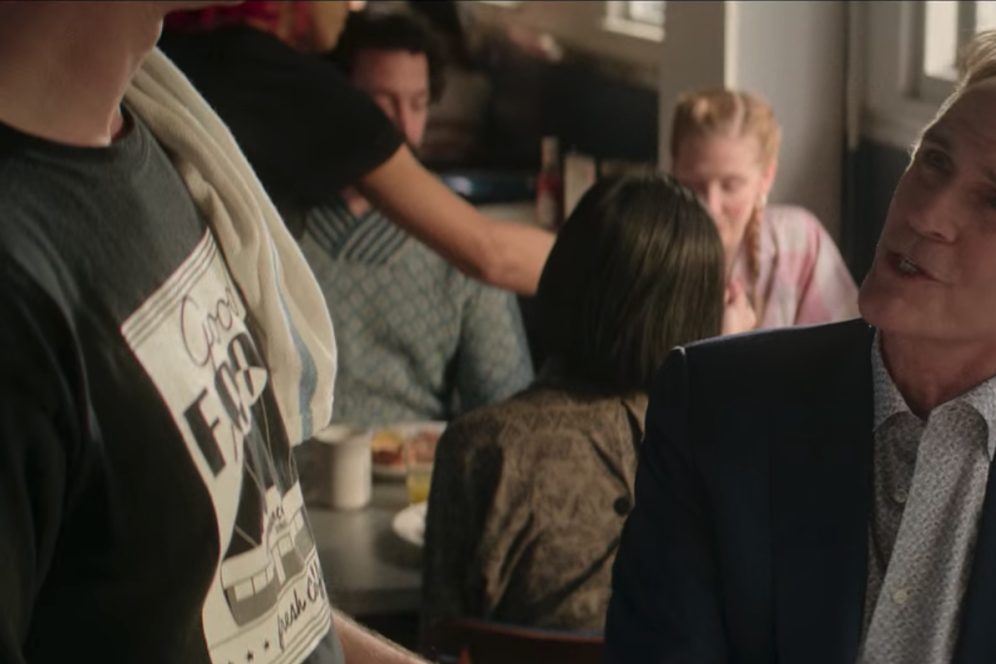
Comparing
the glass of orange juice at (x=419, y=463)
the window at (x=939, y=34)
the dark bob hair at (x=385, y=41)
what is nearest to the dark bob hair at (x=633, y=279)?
the glass of orange juice at (x=419, y=463)

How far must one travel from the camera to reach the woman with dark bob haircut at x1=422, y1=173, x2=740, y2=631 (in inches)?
85.1

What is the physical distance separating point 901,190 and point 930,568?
0.35m

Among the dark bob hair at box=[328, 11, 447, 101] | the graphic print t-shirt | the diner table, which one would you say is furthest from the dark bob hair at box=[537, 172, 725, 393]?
the dark bob hair at box=[328, 11, 447, 101]

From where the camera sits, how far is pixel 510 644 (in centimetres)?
190

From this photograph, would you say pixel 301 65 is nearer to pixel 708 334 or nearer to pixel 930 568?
pixel 708 334

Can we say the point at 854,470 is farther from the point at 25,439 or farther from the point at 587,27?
the point at 587,27

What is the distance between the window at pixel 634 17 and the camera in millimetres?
4465

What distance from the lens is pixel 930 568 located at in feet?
4.66

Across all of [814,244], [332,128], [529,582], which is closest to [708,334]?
[529,582]

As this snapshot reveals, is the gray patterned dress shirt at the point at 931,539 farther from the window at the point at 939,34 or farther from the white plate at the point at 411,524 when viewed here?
the window at the point at 939,34

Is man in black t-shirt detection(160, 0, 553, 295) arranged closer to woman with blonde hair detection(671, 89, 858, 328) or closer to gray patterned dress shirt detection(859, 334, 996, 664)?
woman with blonde hair detection(671, 89, 858, 328)

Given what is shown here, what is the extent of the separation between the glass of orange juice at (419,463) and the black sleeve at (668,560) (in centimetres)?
116

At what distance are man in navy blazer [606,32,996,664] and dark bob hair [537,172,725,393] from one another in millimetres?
693

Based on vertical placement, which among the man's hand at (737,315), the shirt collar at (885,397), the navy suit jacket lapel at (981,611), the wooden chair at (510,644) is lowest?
the wooden chair at (510,644)
